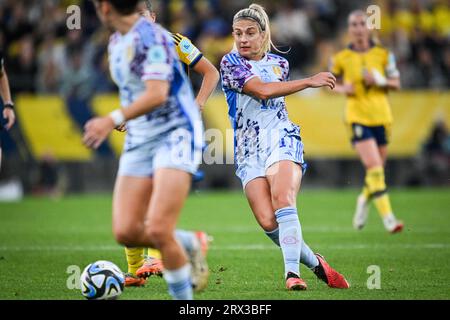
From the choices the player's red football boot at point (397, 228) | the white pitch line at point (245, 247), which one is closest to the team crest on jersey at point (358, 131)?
the player's red football boot at point (397, 228)

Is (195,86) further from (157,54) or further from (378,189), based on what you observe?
(157,54)

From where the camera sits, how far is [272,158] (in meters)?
8.49

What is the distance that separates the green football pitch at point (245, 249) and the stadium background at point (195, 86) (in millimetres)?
1852

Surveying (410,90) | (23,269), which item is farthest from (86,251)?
(410,90)

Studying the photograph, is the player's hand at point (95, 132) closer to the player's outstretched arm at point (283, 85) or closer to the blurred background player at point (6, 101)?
the player's outstretched arm at point (283, 85)

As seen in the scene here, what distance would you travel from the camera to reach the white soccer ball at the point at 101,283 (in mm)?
7605

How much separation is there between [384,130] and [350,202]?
540 cm

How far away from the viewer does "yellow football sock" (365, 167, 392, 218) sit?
1351cm

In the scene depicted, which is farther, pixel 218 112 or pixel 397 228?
pixel 218 112

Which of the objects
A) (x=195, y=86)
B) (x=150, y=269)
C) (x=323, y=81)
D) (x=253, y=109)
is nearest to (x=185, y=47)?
(x=253, y=109)

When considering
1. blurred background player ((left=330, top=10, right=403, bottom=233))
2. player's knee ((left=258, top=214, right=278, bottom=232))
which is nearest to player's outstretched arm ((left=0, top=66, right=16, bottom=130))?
player's knee ((left=258, top=214, right=278, bottom=232))

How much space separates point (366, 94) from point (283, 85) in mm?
6130

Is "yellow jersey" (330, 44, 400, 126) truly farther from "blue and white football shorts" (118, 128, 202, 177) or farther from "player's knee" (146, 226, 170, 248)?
"player's knee" (146, 226, 170, 248)

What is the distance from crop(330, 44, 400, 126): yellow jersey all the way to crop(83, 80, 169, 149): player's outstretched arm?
798 centimetres
